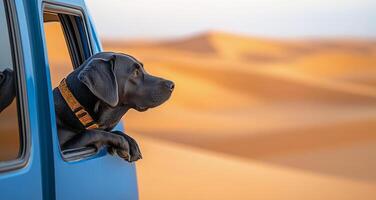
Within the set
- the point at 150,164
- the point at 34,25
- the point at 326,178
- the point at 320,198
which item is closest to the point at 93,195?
the point at 34,25

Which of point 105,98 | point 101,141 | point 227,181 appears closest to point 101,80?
point 105,98

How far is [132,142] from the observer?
3754 mm

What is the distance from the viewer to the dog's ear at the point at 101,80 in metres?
3.46

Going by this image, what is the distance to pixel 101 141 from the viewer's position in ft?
11.8

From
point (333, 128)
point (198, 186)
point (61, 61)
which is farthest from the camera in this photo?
point (333, 128)

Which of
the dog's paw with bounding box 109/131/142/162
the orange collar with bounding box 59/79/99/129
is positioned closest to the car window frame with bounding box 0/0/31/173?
the orange collar with bounding box 59/79/99/129

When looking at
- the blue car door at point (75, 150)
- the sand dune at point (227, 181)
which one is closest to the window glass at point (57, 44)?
the blue car door at point (75, 150)

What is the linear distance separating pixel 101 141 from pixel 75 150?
8.8 inches

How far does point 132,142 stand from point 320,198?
11.5 m

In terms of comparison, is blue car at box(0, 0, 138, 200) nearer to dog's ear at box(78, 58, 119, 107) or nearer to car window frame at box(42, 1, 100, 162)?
car window frame at box(42, 1, 100, 162)

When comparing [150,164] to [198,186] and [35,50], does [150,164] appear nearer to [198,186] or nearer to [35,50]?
[198,186]

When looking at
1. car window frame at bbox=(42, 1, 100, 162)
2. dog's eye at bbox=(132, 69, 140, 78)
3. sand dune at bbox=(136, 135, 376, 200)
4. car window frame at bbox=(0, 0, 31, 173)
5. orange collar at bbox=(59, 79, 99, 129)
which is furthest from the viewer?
sand dune at bbox=(136, 135, 376, 200)

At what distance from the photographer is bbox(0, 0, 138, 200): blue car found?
276 cm

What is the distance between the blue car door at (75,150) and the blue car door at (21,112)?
57 mm
